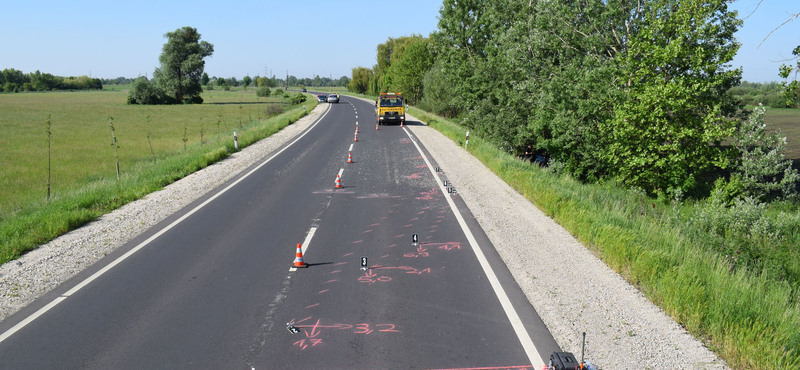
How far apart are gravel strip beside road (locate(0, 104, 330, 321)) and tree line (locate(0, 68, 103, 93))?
19250 cm

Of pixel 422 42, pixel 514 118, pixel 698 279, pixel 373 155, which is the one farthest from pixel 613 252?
pixel 422 42

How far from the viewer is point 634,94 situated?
17.4 meters

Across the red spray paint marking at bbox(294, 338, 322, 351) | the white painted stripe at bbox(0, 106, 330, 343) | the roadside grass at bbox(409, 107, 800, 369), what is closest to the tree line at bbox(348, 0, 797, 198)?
the roadside grass at bbox(409, 107, 800, 369)

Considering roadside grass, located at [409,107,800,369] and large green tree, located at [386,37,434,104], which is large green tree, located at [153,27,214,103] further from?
roadside grass, located at [409,107,800,369]

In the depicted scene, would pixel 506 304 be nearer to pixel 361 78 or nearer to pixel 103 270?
pixel 103 270

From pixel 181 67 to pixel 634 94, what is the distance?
3708 inches

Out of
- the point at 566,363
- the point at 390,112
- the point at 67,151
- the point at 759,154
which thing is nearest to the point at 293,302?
the point at 566,363

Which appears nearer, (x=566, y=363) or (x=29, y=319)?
(x=566, y=363)

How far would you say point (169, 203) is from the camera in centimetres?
1259

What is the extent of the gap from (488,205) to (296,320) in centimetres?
711

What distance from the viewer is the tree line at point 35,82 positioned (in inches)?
6489

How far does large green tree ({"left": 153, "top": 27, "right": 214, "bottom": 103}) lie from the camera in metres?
93.1

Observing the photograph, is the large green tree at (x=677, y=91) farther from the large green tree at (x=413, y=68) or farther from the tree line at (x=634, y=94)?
the large green tree at (x=413, y=68)

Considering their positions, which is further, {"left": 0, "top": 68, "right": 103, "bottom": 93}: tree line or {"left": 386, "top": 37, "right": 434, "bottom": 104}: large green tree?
{"left": 0, "top": 68, "right": 103, "bottom": 93}: tree line
